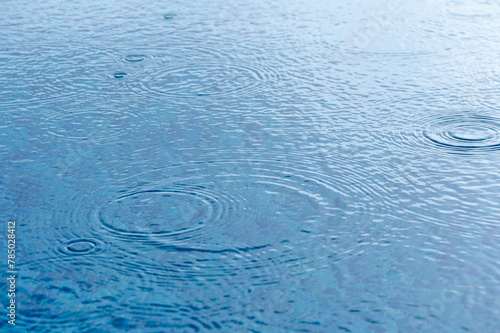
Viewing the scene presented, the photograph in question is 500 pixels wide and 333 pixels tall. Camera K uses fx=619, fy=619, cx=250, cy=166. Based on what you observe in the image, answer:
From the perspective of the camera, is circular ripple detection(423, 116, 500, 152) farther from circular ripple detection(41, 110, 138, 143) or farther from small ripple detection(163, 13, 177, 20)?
small ripple detection(163, 13, 177, 20)

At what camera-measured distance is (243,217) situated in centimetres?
271

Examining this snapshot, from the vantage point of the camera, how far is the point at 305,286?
2.29 metres

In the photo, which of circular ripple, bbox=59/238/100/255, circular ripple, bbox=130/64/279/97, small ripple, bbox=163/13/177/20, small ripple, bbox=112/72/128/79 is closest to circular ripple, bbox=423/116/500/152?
circular ripple, bbox=130/64/279/97

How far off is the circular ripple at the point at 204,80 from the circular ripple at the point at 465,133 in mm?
1182

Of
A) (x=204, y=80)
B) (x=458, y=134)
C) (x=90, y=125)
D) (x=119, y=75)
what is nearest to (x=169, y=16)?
(x=119, y=75)

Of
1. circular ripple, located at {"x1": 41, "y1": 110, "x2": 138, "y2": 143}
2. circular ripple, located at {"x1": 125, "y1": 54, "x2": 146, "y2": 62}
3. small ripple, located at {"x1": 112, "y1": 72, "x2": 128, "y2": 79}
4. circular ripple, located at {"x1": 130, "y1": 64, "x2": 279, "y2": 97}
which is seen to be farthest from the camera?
circular ripple, located at {"x1": 125, "y1": 54, "x2": 146, "y2": 62}

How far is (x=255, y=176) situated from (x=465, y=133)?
3.99ft

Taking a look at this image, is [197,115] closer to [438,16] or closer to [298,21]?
[298,21]

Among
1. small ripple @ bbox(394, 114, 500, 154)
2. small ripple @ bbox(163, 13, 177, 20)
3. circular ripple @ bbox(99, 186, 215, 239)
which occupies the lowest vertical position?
circular ripple @ bbox(99, 186, 215, 239)

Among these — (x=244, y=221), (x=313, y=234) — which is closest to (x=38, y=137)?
(x=244, y=221)

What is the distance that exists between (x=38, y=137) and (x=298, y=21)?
266 cm

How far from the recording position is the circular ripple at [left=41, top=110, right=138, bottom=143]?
349 centimetres

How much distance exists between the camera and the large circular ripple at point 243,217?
95.9 inches

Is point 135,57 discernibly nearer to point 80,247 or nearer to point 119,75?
point 119,75
